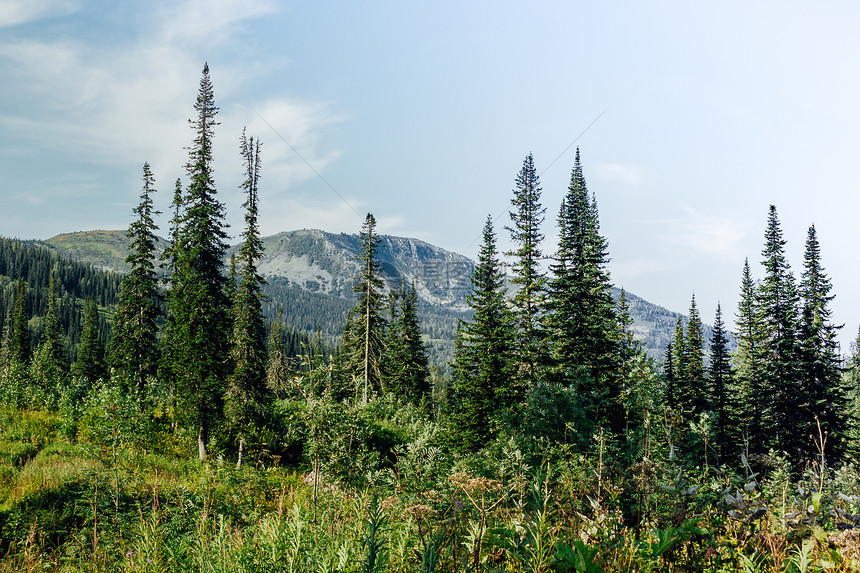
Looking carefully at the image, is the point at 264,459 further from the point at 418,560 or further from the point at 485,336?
the point at 418,560

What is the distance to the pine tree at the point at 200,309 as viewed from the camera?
22.1 metres

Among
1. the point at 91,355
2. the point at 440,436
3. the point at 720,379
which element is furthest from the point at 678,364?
the point at 91,355

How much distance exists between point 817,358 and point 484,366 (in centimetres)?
2617

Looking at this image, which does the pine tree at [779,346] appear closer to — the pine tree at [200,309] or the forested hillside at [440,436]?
the forested hillside at [440,436]

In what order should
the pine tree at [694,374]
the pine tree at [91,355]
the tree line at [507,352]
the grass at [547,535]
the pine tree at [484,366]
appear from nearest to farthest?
the grass at [547,535]
the tree line at [507,352]
the pine tree at [484,366]
the pine tree at [694,374]
the pine tree at [91,355]

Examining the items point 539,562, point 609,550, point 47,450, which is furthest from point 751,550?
A: point 47,450

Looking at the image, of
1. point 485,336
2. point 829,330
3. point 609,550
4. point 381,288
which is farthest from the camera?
point 381,288

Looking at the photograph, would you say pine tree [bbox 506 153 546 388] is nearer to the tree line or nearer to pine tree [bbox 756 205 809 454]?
the tree line

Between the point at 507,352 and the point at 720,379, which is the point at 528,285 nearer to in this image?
the point at 507,352

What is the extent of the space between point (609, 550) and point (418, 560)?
1050mm

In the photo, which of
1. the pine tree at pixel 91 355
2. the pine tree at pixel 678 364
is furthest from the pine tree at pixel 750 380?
the pine tree at pixel 91 355

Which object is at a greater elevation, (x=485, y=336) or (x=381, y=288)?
(x=381, y=288)

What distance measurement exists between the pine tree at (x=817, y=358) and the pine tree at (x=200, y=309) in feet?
126

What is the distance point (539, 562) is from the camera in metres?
1.97
